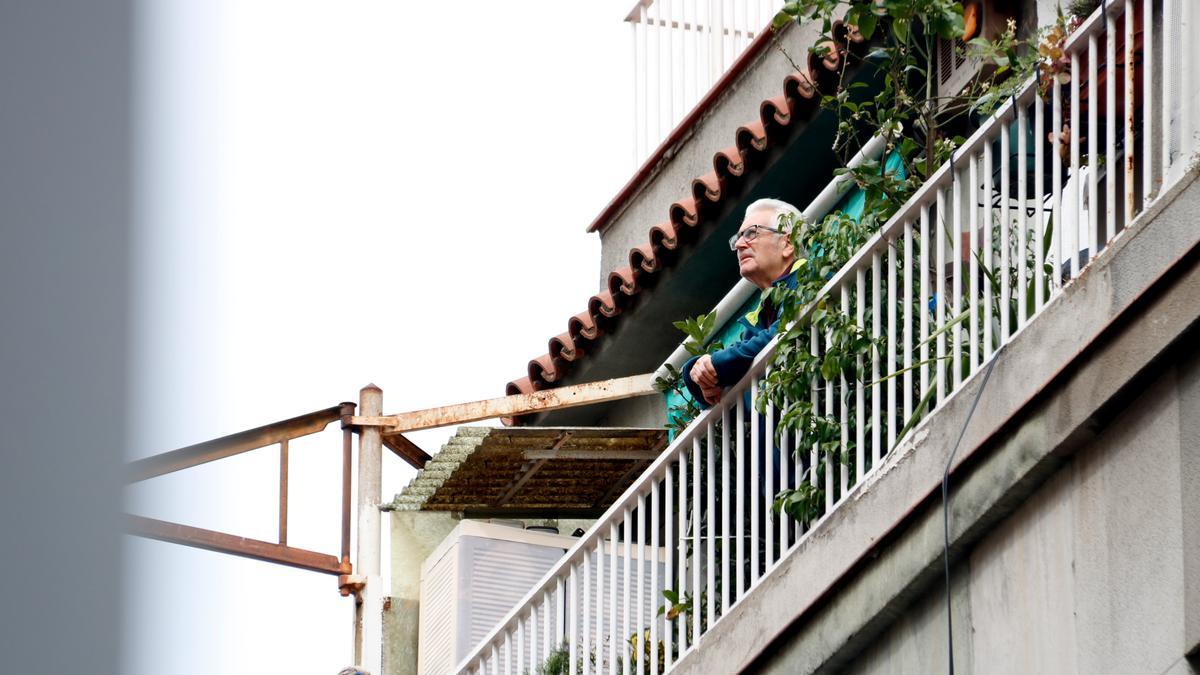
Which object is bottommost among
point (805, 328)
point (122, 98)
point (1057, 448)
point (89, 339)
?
point (89, 339)

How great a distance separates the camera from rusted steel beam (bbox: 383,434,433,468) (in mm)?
→ 11625

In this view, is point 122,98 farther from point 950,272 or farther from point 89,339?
point 950,272

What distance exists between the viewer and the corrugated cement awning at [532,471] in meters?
10.3

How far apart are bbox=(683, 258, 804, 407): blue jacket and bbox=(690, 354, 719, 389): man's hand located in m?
0.02

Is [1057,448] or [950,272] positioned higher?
[950,272]

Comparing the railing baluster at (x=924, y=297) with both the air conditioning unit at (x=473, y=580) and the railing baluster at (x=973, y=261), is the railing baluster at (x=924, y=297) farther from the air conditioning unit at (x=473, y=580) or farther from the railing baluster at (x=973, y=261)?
the air conditioning unit at (x=473, y=580)

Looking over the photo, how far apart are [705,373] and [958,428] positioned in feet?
4.16

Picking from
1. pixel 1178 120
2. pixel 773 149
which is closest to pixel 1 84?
pixel 1178 120

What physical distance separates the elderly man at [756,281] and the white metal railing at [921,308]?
74 mm

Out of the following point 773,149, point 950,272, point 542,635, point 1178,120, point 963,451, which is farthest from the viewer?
point 773,149

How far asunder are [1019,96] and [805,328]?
3.81 feet

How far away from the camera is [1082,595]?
4934 millimetres

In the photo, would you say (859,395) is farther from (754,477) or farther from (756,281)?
(756,281)

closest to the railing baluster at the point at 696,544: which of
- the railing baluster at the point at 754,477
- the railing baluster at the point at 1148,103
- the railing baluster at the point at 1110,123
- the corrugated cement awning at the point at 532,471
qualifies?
the railing baluster at the point at 754,477
